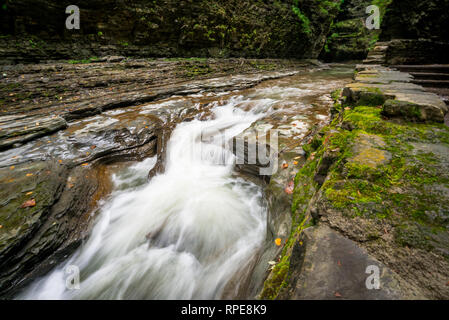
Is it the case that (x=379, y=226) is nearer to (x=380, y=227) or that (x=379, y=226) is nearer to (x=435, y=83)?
(x=380, y=227)

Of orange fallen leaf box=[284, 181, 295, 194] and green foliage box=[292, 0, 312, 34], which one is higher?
green foliage box=[292, 0, 312, 34]

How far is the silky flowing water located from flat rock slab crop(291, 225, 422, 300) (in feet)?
4.68

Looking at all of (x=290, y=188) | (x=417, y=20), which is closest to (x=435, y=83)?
(x=417, y=20)

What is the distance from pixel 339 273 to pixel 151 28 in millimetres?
13613

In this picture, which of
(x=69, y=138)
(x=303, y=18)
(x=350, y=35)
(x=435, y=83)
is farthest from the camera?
(x=350, y=35)

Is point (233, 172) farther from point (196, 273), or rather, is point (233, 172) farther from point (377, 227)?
point (377, 227)

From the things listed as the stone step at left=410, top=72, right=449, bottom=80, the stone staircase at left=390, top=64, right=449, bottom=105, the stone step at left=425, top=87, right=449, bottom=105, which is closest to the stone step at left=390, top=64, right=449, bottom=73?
the stone staircase at left=390, top=64, right=449, bottom=105

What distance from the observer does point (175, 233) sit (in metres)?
2.99

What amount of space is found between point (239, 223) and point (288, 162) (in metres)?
1.27

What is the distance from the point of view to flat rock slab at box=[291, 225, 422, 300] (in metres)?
0.92

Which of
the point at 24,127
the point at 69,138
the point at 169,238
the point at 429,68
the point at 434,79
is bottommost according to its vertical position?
the point at 169,238

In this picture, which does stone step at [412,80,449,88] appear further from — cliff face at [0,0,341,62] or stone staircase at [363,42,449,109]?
cliff face at [0,0,341,62]

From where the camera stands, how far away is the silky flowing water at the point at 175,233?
2426mm

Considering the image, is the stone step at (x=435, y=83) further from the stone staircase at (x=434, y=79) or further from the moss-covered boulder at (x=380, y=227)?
the moss-covered boulder at (x=380, y=227)
